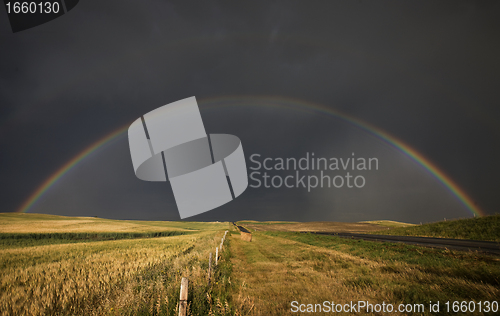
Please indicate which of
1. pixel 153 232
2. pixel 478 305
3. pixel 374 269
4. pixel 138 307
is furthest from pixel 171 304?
pixel 153 232

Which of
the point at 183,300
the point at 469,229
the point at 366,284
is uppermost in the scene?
the point at 183,300

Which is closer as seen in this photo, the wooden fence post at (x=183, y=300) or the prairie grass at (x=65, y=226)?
the wooden fence post at (x=183, y=300)

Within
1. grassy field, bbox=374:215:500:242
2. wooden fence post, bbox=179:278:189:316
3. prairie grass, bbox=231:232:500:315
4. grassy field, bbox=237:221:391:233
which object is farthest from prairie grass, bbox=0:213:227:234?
grassy field, bbox=374:215:500:242

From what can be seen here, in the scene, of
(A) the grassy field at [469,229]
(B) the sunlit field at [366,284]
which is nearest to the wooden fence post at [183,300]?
(B) the sunlit field at [366,284]

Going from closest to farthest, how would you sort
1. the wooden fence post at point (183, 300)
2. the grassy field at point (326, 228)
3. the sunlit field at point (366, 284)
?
the wooden fence post at point (183, 300), the sunlit field at point (366, 284), the grassy field at point (326, 228)

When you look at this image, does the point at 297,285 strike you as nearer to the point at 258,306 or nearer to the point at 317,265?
the point at 258,306

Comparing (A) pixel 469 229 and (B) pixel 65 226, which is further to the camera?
(B) pixel 65 226

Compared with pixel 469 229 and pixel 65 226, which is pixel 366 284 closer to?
pixel 469 229

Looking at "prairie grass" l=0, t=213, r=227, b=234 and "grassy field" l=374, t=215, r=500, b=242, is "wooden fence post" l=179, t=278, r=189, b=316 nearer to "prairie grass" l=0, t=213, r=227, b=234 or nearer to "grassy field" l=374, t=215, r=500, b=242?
"grassy field" l=374, t=215, r=500, b=242

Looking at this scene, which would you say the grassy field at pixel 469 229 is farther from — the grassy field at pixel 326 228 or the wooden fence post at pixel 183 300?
the wooden fence post at pixel 183 300

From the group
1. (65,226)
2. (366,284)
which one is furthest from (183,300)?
(65,226)

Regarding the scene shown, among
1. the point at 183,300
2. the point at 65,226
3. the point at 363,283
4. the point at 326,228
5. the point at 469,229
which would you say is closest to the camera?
the point at 183,300

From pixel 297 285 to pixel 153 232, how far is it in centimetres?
5523

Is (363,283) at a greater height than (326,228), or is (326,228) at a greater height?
(363,283)
